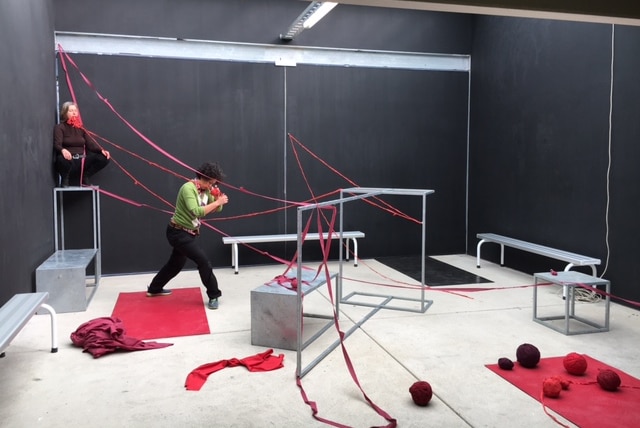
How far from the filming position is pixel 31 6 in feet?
17.5

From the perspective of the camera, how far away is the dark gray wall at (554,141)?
5391 mm

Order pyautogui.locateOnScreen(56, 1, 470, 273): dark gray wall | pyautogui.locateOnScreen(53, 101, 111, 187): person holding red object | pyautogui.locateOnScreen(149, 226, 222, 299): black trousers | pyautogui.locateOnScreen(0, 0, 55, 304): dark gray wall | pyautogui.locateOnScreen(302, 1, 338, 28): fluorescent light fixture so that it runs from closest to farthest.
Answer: pyautogui.locateOnScreen(0, 0, 55, 304): dark gray wall
pyautogui.locateOnScreen(149, 226, 222, 299): black trousers
pyautogui.locateOnScreen(302, 1, 338, 28): fluorescent light fixture
pyautogui.locateOnScreen(53, 101, 111, 187): person holding red object
pyautogui.locateOnScreen(56, 1, 470, 273): dark gray wall

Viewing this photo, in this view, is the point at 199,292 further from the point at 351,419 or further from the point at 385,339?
the point at 351,419

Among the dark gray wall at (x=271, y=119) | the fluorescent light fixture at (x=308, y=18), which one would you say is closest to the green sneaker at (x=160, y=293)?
the dark gray wall at (x=271, y=119)

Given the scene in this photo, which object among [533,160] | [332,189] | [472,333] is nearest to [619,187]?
[533,160]

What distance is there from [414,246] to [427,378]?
4.47 m

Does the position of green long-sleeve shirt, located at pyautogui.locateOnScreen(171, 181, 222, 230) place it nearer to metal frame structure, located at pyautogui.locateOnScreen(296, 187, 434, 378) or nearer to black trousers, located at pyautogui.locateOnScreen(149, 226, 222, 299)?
black trousers, located at pyautogui.locateOnScreen(149, 226, 222, 299)

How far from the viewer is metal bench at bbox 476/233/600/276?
5.44m

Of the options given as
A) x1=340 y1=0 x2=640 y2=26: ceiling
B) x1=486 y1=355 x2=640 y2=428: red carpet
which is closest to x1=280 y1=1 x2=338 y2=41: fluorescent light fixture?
x1=340 y1=0 x2=640 y2=26: ceiling

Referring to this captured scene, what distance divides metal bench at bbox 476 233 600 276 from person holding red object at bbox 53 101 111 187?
4.66 m

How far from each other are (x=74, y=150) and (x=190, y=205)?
206 centimetres

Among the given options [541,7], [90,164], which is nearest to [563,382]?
[541,7]

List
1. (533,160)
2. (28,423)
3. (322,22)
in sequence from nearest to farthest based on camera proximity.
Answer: (28,423), (533,160), (322,22)

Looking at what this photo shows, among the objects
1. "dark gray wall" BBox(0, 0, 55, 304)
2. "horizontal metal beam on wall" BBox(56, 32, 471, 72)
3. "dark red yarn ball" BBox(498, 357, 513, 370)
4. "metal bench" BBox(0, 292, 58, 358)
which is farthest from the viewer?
"horizontal metal beam on wall" BBox(56, 32, 471, 72)
